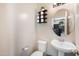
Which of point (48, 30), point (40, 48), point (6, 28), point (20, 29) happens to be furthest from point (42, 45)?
point (6, 28)

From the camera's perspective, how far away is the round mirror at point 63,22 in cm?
150

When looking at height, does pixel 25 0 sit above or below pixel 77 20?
above

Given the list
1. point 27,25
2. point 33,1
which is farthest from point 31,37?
point 33,1

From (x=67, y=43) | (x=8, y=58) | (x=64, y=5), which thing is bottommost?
(x=8, y=58)

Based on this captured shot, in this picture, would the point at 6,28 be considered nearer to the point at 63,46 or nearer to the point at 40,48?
the point at 40,48

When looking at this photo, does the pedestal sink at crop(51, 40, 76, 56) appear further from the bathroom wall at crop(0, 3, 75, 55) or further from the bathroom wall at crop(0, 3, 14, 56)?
the bathroom wall at crop(0, 3, 14, 56)

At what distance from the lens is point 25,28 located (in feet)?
5.00

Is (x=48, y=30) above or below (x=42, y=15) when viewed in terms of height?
below

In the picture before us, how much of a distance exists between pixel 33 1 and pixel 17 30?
0.36 meters

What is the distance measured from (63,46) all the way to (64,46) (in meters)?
0.01

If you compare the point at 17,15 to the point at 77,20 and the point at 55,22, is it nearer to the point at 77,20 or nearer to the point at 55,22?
the point at 55,22

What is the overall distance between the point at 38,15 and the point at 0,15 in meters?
0.41

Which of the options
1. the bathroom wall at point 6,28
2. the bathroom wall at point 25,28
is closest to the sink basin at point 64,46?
the bathroom wall at point 25,28

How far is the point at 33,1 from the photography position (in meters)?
1.51
